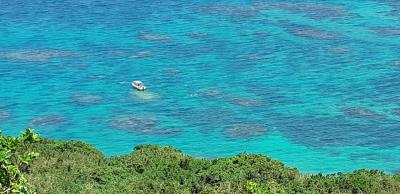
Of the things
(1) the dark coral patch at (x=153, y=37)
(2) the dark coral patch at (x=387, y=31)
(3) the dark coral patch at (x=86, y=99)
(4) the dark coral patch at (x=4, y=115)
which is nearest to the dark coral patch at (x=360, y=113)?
(2) the dark coral patch at (x=387, y=31)

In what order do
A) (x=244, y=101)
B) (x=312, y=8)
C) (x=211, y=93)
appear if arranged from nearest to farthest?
(x=244, y=101) < (x=211, y=93) < (x=312, y=8)

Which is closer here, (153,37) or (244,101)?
(244,101)

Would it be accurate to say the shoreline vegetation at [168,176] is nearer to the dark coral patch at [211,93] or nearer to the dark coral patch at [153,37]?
the dark coral patch at [211,93]

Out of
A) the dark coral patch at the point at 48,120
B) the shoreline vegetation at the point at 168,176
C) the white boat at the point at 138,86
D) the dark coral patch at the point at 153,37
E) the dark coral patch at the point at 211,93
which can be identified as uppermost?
the dark coral patch at the point at 153,37

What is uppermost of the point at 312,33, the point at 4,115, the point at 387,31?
the point at 387,31

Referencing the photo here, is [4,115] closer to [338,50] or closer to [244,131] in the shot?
[244,131]

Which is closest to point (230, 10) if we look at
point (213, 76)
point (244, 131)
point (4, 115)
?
point (213, 76)

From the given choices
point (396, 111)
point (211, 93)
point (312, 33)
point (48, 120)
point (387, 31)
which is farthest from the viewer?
point (387, 31)

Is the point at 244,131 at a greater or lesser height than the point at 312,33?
lesser
